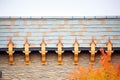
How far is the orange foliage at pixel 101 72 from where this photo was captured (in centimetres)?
2091

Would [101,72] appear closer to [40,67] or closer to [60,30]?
[40,67]

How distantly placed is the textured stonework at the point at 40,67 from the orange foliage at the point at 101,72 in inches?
16.4

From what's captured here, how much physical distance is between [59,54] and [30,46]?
182 centimetres

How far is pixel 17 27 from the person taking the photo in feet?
80.1

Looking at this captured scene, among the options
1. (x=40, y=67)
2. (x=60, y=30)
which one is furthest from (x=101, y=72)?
(x=60, y=30)

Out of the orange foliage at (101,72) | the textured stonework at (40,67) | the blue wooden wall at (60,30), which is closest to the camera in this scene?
the orange foliage at (101,72)

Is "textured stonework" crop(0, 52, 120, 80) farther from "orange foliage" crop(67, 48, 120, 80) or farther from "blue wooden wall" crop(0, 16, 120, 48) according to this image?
"blue wooden wall" crop(0, 16, 120, 48)

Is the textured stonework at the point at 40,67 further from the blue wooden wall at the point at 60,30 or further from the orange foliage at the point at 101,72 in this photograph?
the blue wooden wall at the point at 60,30

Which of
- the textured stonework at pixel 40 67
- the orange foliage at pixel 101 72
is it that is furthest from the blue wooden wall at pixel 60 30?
the orange foliage at pixel 101 72

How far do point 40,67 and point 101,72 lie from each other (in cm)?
385

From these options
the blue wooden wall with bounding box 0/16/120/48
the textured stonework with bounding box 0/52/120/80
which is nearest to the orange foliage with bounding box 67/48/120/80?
the textured stonework with bounding box 0/52/120/80

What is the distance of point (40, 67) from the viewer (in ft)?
74.9

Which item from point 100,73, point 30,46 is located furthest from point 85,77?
point 30,46

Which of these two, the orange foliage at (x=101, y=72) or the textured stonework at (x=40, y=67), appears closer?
the orange foliage at (x=101, y=72)
